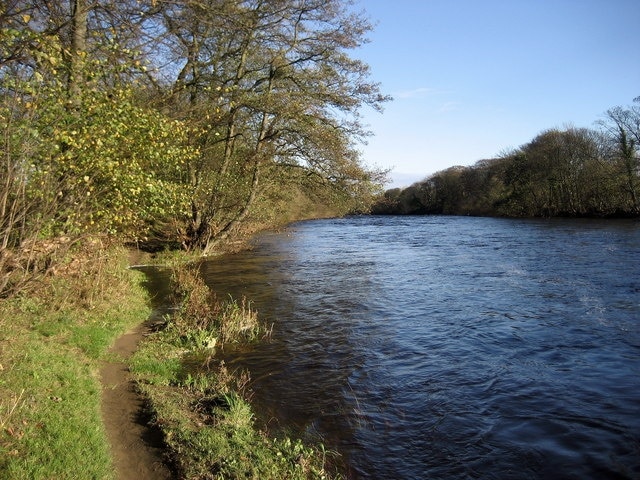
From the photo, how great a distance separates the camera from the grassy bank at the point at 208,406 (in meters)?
5.78

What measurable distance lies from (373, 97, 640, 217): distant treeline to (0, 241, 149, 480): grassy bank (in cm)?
2644

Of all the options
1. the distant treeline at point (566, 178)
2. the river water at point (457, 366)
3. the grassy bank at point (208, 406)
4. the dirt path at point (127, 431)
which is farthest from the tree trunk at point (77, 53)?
the distant treeline at point (566, 178)

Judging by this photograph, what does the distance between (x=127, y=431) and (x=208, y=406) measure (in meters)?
1.37

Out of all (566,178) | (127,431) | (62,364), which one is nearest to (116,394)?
(62,364)

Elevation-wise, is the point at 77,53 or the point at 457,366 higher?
the point at 77,53

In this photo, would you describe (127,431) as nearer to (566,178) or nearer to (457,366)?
(457,366)

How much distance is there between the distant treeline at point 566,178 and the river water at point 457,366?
1941cm

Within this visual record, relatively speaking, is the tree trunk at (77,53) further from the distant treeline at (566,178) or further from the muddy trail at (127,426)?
the distant treeline at (566,178)

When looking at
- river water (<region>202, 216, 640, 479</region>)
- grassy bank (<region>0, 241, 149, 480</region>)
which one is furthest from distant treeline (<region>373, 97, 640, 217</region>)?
grassy bank (<region>0, 241, 149, 480</region>)

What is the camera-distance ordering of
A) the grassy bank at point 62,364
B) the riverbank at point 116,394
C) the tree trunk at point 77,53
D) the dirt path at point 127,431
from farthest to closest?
1. the tree trunk at point 77,53
2. the dirt path at point 127,431
3. the riverbank at point 116,394
4. the grassy bank at point 62,364

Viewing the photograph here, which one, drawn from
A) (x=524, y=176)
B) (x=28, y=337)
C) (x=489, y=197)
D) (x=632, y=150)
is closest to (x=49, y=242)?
(x=28, y=337)

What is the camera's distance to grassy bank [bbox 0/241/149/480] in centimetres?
533

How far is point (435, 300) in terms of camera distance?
15.8m

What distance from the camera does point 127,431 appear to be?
6.59m
